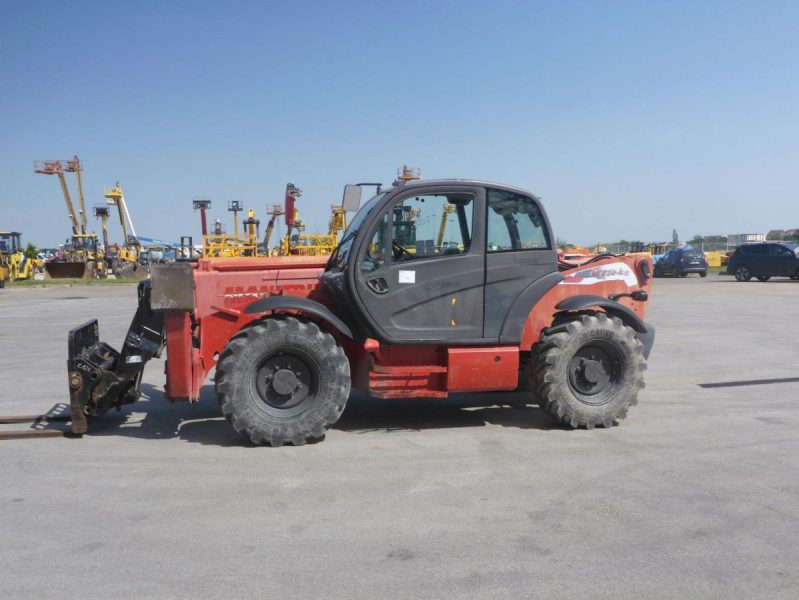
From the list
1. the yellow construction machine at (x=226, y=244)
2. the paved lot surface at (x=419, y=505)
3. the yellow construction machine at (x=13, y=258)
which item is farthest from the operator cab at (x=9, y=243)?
the paved lot surface at (x=419, y=505)

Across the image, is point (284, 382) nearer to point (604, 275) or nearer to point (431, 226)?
point (431, 226)

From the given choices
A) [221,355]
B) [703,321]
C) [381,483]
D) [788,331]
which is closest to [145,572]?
[381,483]

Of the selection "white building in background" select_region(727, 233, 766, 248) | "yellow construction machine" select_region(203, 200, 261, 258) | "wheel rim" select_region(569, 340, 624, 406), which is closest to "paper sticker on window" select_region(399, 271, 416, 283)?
"wheel rim" select_region(569, 340, 624, 406)

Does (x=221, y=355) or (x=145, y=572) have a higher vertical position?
(x=221, y=355)

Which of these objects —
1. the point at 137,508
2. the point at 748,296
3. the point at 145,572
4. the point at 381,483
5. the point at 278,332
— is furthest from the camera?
the point at 748,296

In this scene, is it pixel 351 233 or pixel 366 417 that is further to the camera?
pixel 366 417

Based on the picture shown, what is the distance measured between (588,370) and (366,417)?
2310 millimetres

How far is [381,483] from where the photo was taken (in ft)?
16.0

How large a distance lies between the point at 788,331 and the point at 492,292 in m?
9.55

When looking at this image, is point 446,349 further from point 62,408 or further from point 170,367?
point 62,408

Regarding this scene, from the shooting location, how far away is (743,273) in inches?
1191

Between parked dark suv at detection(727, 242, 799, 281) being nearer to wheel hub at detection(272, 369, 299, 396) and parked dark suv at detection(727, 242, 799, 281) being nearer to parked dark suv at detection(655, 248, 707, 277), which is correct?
parked dark suv at detection(655, 248, 707, 277)

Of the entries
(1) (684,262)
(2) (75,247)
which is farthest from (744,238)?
(2) (75,247)

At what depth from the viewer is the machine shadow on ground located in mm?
6316
